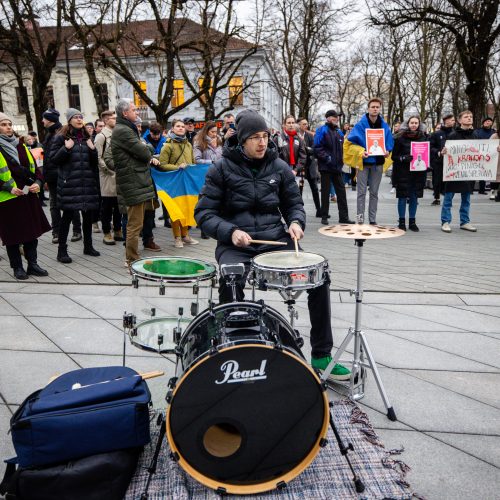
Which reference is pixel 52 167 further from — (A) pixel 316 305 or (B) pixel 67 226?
(A) pixel 316 305

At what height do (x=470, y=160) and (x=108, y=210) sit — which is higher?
(x=470, y=160)

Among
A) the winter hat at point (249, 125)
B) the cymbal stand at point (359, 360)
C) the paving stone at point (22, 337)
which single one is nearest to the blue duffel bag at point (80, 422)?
the cymbal stand at point (359, 360)

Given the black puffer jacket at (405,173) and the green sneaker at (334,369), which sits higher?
the black puffer jacket at (405,173)

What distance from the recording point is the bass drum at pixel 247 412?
227 centimetres

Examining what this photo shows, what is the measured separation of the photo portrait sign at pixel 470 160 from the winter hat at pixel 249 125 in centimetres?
656

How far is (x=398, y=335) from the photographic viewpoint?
174 inches

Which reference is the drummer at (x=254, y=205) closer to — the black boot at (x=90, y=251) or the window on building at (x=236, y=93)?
the black boot at (x=90, y=251)

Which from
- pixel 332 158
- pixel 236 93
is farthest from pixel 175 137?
pixel 236 93

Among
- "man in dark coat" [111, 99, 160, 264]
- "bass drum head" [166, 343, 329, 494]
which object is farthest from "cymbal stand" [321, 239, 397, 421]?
"man in dark coat" [111, 99, 160, 264]

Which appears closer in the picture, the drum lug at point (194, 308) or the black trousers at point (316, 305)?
the black trousers at point (316, 305)

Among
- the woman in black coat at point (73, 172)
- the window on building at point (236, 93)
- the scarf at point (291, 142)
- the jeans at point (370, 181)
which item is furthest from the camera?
the window on building at point (236, 93)

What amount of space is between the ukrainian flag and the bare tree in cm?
896

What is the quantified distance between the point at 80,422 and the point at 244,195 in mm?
1942

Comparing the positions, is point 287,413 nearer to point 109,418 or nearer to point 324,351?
point 109,418
